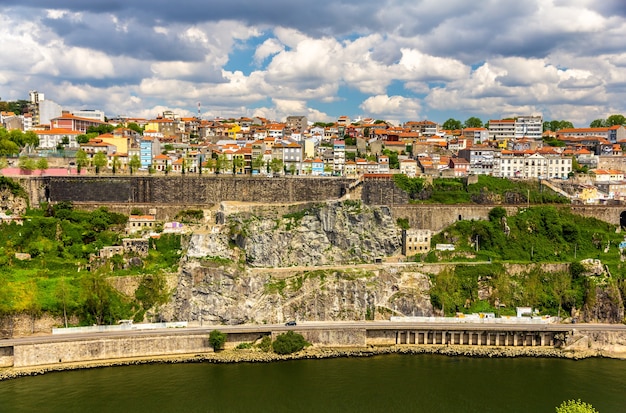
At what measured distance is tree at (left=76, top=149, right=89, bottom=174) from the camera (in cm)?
5596

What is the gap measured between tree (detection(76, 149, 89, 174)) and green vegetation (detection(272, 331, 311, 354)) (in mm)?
30138

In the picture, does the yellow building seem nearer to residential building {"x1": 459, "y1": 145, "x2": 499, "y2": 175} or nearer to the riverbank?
the riverbank

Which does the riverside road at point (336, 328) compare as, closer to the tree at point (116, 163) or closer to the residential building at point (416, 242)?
the residential building at point (416, 242)

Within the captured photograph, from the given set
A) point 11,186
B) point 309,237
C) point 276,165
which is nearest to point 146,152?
point 276,165

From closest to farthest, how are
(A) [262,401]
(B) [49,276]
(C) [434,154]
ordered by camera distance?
(A) [262,401] < (B) [49,276] < (C) [434,154]

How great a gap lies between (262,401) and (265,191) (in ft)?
85.0

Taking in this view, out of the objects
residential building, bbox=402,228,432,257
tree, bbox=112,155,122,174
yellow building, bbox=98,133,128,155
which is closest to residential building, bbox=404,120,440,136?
residential building, bbox=402,228,432,257

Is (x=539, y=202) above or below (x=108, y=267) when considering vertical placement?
above

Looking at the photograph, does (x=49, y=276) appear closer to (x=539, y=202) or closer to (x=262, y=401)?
(x=262, y=401)

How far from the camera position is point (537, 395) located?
31203 mm

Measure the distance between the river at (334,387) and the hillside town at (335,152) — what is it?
23151 millimetres

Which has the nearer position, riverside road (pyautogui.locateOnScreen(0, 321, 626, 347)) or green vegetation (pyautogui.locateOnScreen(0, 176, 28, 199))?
riverside road (pyautogui.locateOnScreen(0, 321, 626, 347))

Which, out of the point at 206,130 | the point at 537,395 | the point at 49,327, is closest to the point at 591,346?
the point at 537,395

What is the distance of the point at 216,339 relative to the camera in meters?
36.6
